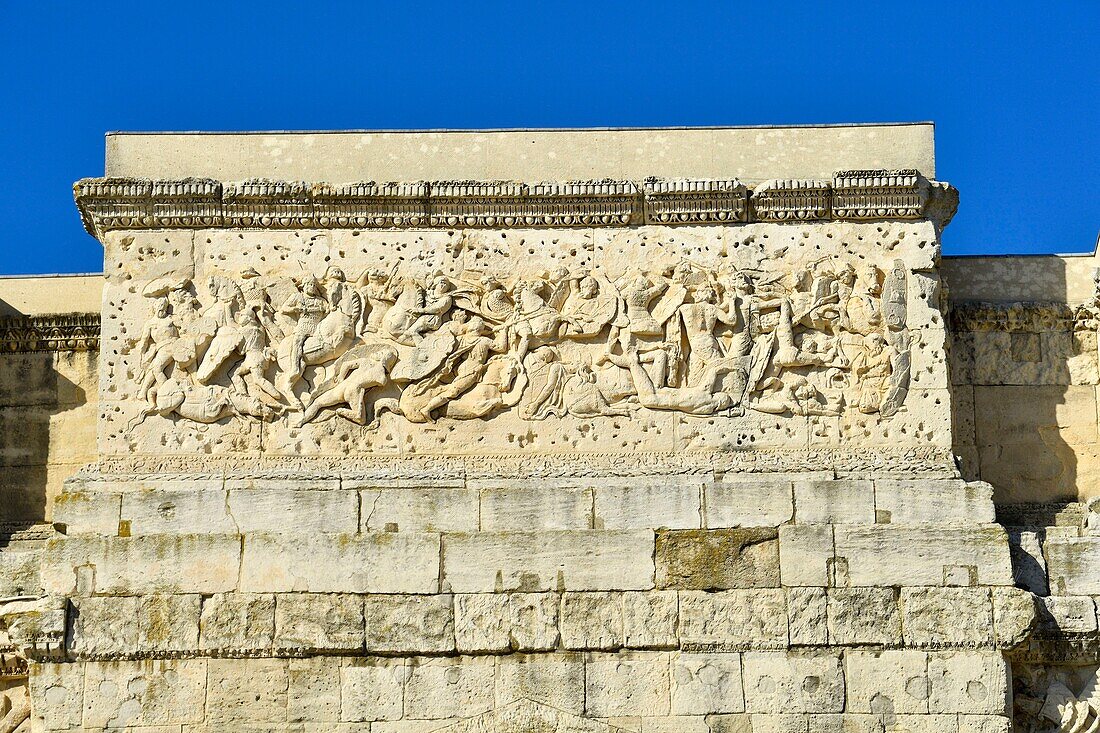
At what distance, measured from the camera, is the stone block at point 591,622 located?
13.1 m

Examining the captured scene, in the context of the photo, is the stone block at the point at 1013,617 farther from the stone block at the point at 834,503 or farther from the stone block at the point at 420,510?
the stone block at the point at 420,510

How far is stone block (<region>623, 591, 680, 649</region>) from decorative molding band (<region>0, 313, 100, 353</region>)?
4.04 m

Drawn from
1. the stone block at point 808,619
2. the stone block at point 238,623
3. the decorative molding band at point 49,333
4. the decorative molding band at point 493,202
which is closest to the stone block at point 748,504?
the stone block at point 808,619

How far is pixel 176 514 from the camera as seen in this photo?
13.4 meters

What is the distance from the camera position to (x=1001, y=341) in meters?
14.4

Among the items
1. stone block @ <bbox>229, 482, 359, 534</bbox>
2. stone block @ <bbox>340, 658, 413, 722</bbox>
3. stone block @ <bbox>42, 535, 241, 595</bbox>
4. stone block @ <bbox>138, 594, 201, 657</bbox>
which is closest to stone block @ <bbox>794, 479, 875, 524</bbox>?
stone block @ <bbox>340, 658, 413, 722</bbox>

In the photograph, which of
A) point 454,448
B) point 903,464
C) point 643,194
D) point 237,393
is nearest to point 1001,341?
point 903,464

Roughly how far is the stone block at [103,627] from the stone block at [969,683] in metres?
4.68

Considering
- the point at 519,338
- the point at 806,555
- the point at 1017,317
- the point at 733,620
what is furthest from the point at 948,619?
the point at 519,338

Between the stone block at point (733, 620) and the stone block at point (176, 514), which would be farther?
the stone block at point (176, 514)

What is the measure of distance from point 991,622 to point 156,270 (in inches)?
218

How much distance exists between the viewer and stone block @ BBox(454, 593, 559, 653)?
43.0ft

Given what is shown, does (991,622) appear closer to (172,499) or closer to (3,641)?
(172,499)

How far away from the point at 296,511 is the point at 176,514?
0.72 m
